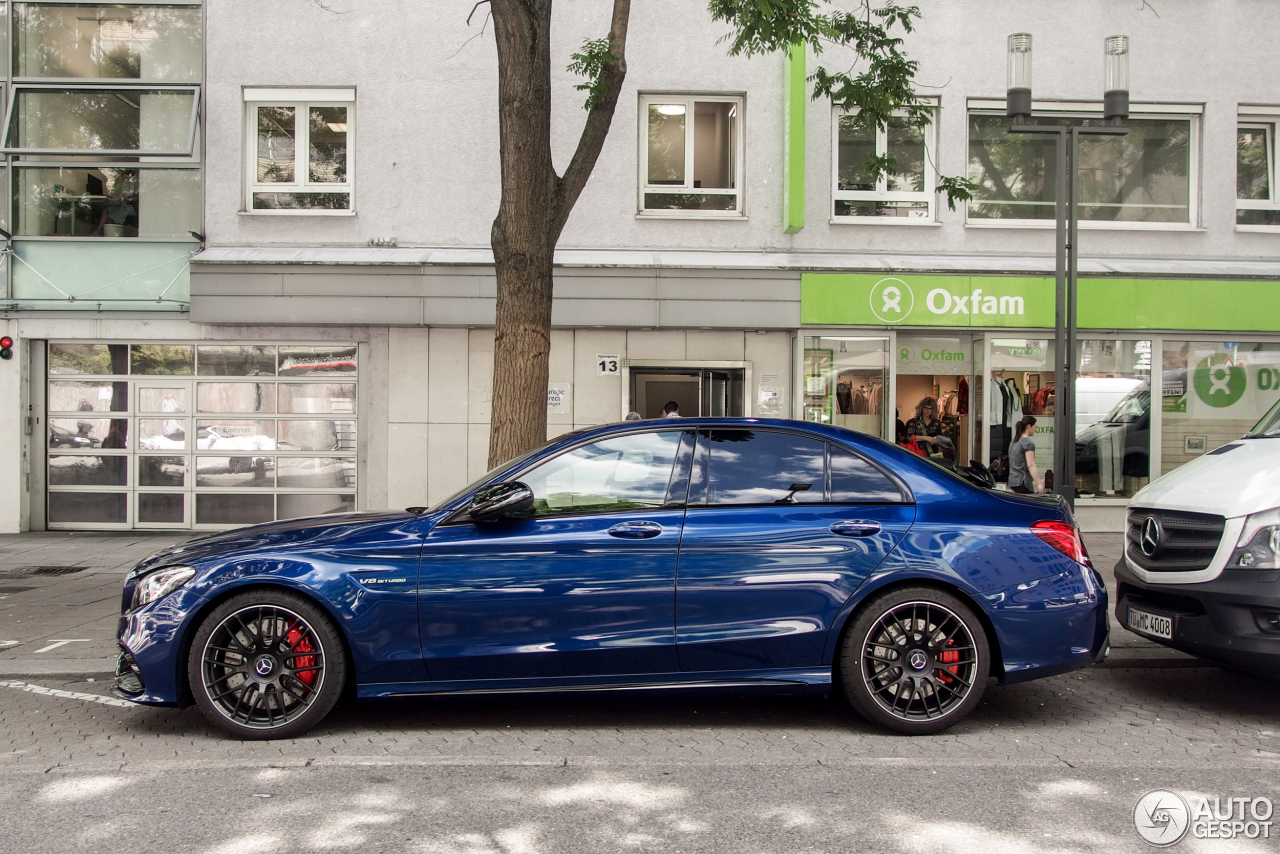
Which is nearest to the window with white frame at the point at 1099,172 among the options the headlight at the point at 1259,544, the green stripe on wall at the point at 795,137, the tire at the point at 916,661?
the green stripe on wall at the point at 795,137

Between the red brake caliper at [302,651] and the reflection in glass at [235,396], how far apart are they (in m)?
8.93

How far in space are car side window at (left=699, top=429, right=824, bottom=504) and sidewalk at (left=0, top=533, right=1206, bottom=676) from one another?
287cm

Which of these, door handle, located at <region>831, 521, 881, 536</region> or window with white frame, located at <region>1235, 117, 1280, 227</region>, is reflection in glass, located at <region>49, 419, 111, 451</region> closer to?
door handle, located at <region>831, 521, 881, 536</region>

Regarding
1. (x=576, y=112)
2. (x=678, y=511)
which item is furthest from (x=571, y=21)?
(x=678, y=511)

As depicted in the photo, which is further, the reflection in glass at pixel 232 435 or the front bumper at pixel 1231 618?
the reflection in glass at pixel 232 435

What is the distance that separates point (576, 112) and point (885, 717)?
9920 mm

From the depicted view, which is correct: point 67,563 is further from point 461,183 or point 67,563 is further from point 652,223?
point 652,223

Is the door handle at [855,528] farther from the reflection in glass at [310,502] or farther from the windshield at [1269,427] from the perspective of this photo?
the reflection in glass at [310,502]

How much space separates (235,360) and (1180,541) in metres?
11.4

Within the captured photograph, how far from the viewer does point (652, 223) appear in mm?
12703

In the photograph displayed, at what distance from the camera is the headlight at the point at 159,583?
467 cm

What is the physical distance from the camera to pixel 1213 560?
5.12 m

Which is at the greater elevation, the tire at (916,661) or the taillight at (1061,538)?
the taillight at (1061,538)

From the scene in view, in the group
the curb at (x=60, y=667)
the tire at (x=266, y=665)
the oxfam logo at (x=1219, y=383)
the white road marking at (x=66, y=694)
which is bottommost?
the white road marking at (x=66, y=694)
